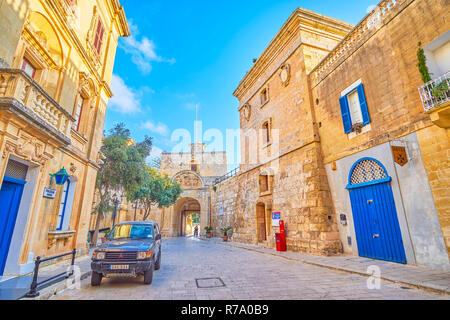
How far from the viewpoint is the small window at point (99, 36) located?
1053cm

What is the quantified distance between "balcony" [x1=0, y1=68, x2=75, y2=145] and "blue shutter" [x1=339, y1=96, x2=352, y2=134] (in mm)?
10260

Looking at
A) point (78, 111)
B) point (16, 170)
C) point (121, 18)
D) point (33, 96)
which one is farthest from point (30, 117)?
point (121, 18)

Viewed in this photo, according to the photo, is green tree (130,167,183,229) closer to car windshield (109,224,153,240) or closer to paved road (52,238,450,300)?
car windshield (109,224,153,240)

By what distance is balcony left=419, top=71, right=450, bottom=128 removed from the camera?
17.2 feet

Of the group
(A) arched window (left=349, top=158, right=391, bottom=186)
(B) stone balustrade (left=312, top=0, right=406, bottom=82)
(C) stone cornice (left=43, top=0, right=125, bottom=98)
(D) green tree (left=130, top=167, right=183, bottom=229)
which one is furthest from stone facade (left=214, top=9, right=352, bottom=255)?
(D) green tree (left=130, top=167, right=183, bottom=229)

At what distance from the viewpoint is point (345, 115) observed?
8.97 m

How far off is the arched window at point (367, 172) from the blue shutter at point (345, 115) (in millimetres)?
1485

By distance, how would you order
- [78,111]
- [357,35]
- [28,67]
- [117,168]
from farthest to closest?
[117,168] → [78,111] → [357,35] → [28,67]

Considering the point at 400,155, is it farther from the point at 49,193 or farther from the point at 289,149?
the point at 49,193

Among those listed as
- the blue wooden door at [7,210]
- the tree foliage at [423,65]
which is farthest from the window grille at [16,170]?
the tree foliage at [423,65]

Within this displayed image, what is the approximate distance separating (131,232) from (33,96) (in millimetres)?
4499
